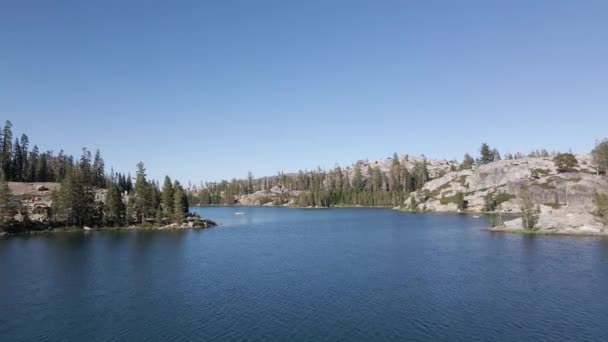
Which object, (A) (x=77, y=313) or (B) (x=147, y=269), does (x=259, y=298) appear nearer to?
(A) (x=77, y=313)

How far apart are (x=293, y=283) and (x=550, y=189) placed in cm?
17197

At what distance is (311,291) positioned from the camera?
6738cm

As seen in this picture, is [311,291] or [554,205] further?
[554,205]

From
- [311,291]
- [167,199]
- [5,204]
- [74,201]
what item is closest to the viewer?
[311,291]

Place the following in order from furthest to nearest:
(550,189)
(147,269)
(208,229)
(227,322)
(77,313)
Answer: (550,189), (208,229), (147,269), (77,313), (227,322)

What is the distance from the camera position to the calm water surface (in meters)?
50.1

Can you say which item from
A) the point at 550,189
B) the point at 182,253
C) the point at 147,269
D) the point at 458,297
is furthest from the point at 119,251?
the point at 550,189

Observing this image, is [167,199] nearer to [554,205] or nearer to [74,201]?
[74,201]

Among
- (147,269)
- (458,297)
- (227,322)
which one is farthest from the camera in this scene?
(147,269)

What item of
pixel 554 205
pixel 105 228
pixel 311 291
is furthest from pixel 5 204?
pixel 554 205

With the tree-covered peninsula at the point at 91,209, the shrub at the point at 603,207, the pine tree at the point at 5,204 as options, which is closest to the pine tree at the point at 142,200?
the tree-covered peninsula at the point at 91,209

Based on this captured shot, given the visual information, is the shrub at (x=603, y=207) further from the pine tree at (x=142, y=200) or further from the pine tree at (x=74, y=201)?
the pine tree at (x=74, y=201)

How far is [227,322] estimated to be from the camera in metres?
53.3

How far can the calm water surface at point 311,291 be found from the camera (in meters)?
50.1
